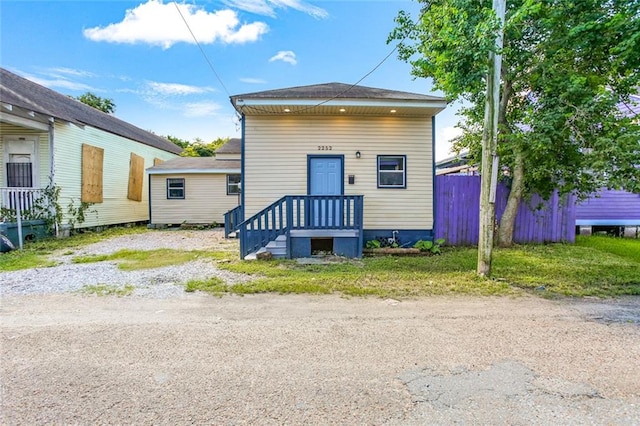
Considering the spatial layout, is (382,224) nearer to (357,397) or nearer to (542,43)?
(542,43)

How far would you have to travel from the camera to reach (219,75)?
11602mm

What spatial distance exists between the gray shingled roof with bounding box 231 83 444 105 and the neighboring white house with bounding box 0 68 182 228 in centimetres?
693

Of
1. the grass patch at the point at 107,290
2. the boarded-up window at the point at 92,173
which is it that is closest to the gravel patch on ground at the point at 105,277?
the grass patch at the point at 107,290

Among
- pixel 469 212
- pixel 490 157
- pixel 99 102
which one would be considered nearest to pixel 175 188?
pixel 469 212

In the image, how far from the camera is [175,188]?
1477cm

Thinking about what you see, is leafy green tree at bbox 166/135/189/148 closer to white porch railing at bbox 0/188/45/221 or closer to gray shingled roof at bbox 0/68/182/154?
gray shingled roof at bbox 0/68/182/154

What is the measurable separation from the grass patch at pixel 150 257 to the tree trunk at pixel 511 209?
737cm

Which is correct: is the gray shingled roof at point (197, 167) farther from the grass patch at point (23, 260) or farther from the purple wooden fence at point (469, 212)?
the purple wooden fence at point (469, 212)

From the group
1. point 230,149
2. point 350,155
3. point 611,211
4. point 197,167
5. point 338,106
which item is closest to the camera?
point 338,106

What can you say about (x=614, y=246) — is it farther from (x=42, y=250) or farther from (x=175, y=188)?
(x=175, y=188)

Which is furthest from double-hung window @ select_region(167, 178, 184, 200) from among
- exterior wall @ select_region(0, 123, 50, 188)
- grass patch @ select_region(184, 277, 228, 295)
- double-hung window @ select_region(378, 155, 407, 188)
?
grass patch @ select_region(184, 277, 228, 295)

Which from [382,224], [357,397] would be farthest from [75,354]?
[382,224]

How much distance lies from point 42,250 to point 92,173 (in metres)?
5.03

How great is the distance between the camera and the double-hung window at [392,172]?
8.60 metres
